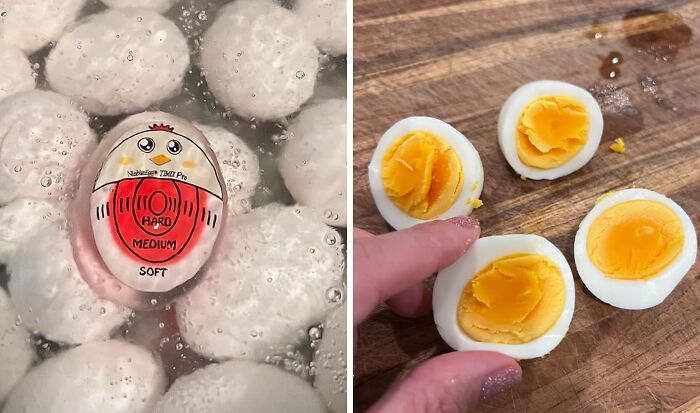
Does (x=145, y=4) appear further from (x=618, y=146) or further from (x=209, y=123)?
(x=618, y=146)

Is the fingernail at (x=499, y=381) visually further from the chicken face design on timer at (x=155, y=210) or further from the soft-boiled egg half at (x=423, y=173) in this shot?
the chicken face design on timer at (x=155, y=210)

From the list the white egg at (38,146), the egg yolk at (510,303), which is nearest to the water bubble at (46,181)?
the white egg at (38,146)

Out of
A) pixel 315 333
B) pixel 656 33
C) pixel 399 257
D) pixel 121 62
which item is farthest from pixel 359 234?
pixel 656 33

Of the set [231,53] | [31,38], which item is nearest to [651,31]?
[231,53]

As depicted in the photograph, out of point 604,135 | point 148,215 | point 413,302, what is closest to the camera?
point 148,215

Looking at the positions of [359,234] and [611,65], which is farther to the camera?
[611,65]

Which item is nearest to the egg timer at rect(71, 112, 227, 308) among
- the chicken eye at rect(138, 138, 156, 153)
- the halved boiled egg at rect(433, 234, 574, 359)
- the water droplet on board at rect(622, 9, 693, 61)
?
the chicken eye at rect(138, 138, 156, 153)

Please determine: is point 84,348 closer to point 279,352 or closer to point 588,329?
point 279,352
